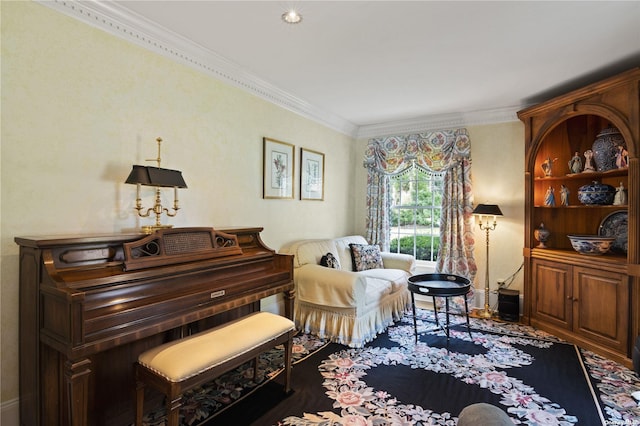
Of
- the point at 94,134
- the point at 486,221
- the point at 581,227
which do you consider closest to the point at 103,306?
the point at 94,134

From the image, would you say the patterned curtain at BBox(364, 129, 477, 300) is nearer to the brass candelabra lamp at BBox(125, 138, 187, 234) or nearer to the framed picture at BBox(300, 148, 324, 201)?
the framed picture at BBox(300, 148, 324, 201)

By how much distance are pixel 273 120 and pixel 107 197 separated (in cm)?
191

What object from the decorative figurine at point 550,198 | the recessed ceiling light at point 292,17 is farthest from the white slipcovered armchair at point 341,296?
the recessed ceiling light at point 292,17

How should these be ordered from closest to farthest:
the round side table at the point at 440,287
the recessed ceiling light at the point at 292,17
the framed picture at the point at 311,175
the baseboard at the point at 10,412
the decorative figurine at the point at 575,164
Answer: the baseboard at the point at 10,412 < the recessed ceiling light at the point at 292,17 < the round side table at the point at 440,287 < the decorative figurine at the point at 575,164 < the framed picture at the point at 311,175

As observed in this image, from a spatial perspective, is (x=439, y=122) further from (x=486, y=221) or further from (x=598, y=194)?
(x=598, y=194)

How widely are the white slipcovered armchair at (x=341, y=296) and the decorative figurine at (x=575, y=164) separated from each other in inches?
85.2

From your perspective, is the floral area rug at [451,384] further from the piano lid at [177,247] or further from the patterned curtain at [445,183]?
the patterned curtain at [445,183]

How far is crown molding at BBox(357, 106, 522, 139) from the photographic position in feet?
13.8

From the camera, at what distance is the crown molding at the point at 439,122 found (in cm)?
419

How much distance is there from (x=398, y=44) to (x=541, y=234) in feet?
9.11

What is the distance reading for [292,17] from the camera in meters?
2.25

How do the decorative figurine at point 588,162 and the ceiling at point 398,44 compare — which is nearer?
the ceiling at point 398,44

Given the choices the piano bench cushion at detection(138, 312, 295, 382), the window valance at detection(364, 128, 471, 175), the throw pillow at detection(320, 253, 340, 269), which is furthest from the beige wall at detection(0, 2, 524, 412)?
the window valance at detection(364, 128, 471, 175)

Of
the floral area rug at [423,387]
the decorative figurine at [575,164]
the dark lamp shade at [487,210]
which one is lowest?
the floral area rug at [423,387]
